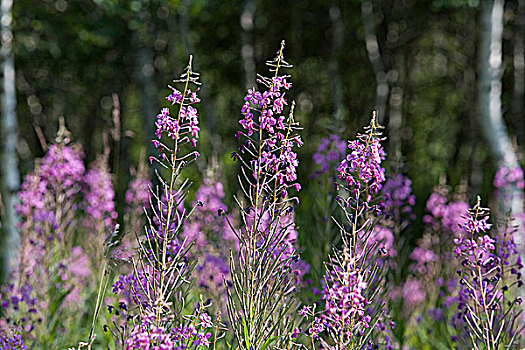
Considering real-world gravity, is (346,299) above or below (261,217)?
below

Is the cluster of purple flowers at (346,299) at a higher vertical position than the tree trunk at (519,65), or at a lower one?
lower

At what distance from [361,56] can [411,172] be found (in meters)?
2.71

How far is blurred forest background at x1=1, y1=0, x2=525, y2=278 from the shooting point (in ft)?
33.5

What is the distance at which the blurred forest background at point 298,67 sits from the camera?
33.5 ft

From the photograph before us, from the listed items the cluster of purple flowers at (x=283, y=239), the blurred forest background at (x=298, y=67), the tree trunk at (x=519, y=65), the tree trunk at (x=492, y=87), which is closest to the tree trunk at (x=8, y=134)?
the blurred forest background at (x=298, y=67)

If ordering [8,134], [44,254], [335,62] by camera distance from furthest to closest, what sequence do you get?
[335,62]
[8,134]
[44,254]

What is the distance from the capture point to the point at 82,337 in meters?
4.92

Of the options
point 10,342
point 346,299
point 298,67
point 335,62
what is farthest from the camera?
point 298,67

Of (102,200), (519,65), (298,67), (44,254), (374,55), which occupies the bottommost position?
(44,254)

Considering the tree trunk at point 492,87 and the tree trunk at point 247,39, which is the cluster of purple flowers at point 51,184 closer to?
the tree trunk at point 492,87

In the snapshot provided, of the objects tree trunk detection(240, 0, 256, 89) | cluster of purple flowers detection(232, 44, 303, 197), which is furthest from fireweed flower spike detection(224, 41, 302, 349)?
tree trunk detection(240, 0, 256, 89)

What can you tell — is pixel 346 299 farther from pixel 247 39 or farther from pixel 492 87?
pixel 247 39

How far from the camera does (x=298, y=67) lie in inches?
577

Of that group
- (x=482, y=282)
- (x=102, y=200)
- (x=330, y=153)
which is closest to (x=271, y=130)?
(x=482, y=282)
